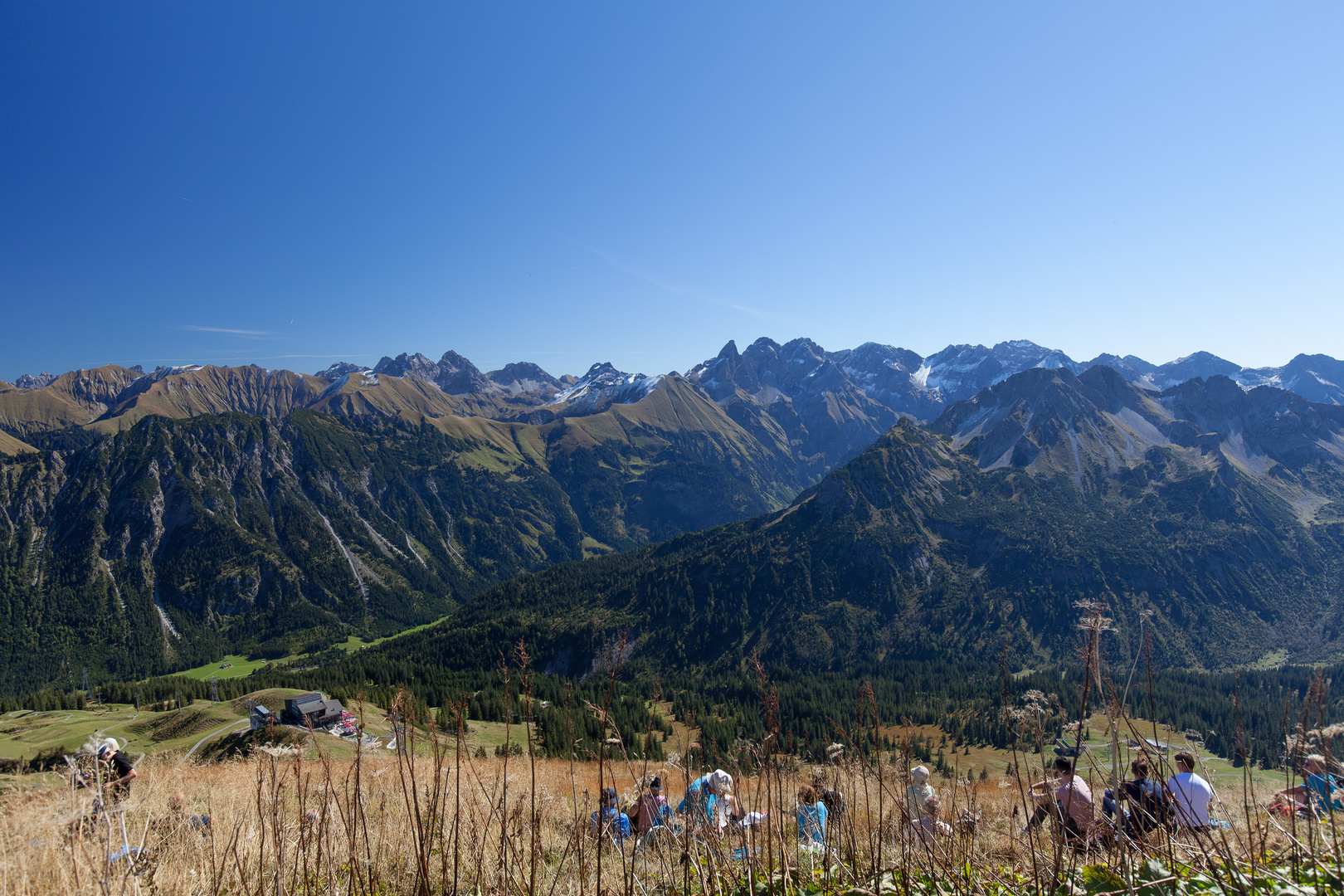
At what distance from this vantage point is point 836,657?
15938 cm

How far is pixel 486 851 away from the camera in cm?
674

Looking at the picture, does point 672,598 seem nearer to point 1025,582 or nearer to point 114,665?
point 1025,582

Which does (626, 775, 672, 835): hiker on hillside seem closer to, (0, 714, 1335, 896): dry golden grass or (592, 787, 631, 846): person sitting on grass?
(592, 787, 631, 846): person sitting on grass

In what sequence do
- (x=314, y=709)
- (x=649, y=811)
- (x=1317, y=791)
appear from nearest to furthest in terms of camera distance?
(x=649, y=811) < (x=1317, y=791) < (x=314, y=709)

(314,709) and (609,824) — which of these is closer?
(609,824)

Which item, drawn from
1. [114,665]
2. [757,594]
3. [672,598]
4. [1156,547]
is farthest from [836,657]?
[114,665]

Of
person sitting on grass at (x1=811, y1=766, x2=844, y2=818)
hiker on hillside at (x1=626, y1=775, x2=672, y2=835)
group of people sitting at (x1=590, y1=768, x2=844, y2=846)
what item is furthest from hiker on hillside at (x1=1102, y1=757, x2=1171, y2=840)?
hiker on hillside at (x1=626, y1=775, x2=672, y2=835)

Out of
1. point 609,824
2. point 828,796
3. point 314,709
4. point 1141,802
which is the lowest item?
point 314,709

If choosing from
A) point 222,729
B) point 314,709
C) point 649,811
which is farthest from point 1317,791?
point 222,729

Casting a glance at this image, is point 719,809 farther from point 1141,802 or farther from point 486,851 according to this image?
point 1141,802

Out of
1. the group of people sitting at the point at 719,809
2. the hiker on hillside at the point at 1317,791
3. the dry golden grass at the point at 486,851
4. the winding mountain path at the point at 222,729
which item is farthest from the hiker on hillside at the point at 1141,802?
the winding mountain path at the point at 222,729

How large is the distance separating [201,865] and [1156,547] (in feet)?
851

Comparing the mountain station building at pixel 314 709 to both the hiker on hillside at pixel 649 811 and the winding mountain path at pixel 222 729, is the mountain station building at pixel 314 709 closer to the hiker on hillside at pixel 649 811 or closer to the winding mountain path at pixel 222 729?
the winding mountain path at pixel 222 729

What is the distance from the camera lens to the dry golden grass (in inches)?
154
